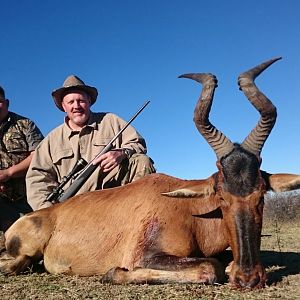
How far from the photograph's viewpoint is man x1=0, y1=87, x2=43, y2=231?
9.12 meters

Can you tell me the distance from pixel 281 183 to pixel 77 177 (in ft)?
11.1

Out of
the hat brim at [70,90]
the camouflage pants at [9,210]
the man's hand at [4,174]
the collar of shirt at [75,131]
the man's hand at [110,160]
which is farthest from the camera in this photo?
the camouflage pants at [9,210]

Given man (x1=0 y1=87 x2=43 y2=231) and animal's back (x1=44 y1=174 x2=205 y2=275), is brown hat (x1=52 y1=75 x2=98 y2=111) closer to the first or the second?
man (x1=0 y1=87 x2=43 y2=231)

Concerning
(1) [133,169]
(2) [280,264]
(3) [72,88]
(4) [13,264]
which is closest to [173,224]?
(2) [280,264]

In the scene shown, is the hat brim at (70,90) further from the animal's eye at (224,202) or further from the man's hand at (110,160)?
the animal's eye at (224,202)

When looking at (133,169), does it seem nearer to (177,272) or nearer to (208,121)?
(208,121)

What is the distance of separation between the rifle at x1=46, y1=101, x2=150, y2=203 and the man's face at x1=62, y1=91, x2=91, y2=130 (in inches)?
28.2

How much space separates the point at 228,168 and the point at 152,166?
2.68m

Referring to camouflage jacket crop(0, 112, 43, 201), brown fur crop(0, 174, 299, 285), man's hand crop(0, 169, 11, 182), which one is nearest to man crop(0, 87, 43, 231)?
camouflage jacket crop(0, 112, 43, 201)

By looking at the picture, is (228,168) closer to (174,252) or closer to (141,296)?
(174,252)

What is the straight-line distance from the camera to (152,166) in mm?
7496

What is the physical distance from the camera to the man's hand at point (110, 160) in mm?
7391

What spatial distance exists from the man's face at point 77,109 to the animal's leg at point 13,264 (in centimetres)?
250

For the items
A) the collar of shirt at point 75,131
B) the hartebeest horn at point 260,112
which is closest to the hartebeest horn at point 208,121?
the hartebeest horn at point 260,112
